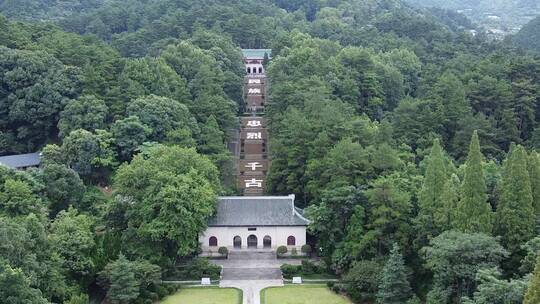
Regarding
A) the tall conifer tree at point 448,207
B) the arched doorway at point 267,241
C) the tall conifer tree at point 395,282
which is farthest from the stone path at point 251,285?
the tall conifer tree at point 448,207

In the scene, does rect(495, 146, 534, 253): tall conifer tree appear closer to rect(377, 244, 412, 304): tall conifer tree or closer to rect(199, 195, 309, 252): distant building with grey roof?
rect(377, 244, 412, 304): tall conifer tree

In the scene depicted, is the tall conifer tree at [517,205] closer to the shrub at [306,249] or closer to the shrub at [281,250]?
the shrub at [306,249]

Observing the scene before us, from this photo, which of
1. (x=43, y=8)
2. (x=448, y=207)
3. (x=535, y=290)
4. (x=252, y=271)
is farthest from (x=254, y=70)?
(x=535, y=290)

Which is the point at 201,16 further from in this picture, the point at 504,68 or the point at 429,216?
the point at 429,216

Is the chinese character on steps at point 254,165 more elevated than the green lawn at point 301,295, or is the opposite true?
the chinese character on steps at point 254,165

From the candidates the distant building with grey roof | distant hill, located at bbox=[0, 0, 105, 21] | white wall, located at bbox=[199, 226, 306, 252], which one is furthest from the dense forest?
distant hill, located at bbox=[0, 0, 105, 21]

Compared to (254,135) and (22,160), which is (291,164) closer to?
(254,135)

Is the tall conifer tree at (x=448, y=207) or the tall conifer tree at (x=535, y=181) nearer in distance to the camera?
the tall conifer tree at (x=535, y=181)
